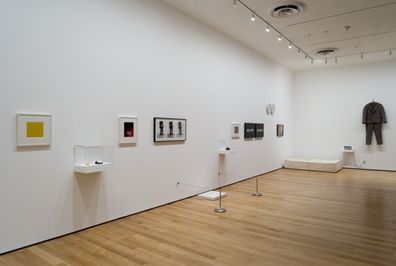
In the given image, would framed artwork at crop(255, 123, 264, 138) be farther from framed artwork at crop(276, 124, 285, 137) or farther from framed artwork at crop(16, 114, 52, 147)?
framed artwork at crop(16, 114, 52, 147)

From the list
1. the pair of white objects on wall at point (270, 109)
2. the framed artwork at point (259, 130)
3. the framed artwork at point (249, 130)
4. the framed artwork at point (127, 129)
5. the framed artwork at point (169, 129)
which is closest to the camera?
the framed artwork at point (127, 129)

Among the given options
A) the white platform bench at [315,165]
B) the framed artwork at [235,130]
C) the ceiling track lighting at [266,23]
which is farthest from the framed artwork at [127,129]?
the white platform bench at [315,165]

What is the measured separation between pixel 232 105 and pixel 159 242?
4.42 metres

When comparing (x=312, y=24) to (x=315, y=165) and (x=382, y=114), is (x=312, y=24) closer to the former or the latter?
(x=315, y=165)

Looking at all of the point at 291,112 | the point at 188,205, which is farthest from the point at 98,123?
the point at 291,112

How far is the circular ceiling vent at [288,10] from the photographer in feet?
16.8

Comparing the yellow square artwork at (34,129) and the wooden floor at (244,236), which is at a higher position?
the yellow square artwork at (34,129)

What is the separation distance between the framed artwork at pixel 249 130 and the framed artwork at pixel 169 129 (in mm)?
2624

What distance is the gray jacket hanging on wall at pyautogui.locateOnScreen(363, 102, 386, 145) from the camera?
30.4 feet

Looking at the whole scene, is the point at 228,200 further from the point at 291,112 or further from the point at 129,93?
the point at 291,112

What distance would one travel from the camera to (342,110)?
1016cm

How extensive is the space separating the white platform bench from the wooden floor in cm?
330

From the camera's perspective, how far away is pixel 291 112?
1091 cm

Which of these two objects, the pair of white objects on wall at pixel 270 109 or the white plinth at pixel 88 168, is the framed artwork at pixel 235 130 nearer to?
the pair of white objects on wall at pixel 270 109
